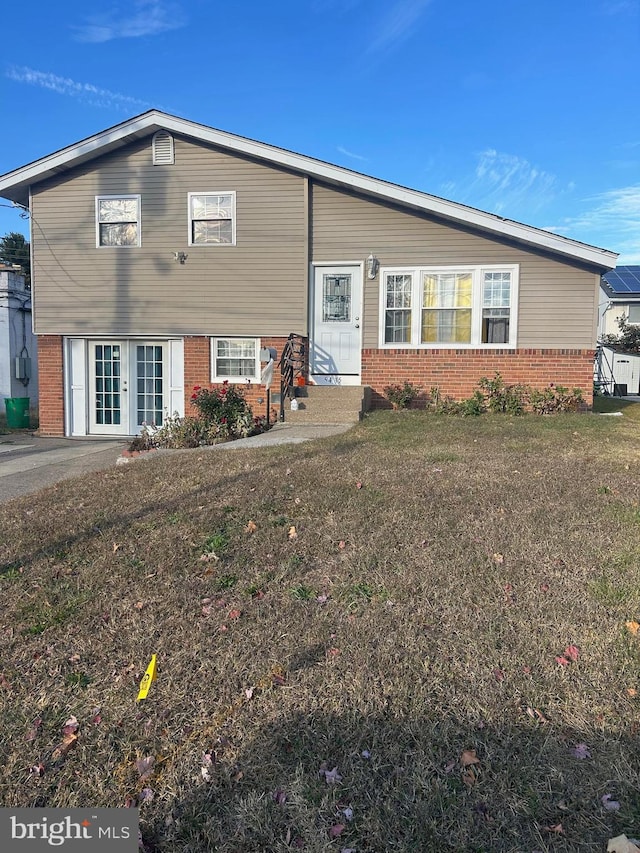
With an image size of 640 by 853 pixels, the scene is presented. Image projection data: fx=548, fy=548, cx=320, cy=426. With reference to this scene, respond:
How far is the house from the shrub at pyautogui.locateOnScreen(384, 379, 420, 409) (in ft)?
0.62

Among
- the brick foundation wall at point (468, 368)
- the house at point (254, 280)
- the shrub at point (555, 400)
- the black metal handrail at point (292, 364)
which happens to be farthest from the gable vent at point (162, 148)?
the shrub at point (555, 400)

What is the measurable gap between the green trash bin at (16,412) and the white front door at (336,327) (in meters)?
7.58

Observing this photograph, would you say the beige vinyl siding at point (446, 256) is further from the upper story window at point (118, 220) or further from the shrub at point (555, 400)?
the upper story window at point (118, 220)

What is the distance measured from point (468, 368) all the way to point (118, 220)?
7987 mm

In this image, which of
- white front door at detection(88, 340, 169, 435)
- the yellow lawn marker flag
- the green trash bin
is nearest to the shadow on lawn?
the yellow lawn marker flag

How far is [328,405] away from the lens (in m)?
10.4

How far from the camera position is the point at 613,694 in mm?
2312

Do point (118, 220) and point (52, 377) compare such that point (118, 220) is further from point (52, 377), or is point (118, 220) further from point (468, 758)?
point (468, 758)

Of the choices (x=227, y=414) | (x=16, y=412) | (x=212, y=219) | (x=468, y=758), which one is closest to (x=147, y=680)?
(x=468, y=758)

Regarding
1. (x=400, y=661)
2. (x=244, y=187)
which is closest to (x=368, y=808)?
(x=400, y=661)

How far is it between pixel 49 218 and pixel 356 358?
7.31 m

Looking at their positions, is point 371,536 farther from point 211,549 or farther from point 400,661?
point 400,661

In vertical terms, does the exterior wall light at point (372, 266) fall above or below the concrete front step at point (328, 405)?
above

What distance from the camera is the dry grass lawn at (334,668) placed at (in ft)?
6.01
